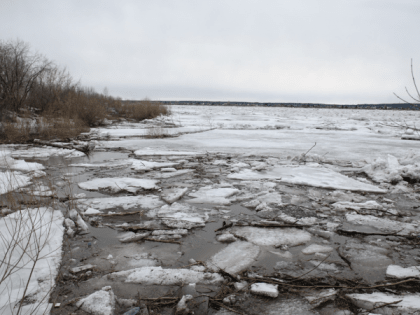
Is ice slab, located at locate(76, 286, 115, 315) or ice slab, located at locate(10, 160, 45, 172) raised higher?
ice slab, located at locate(10, 160, 45, 172)

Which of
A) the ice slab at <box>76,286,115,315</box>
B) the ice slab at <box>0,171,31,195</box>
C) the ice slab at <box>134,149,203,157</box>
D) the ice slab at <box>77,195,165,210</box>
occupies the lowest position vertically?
the ice slab at <box>76,286,115,315</box>

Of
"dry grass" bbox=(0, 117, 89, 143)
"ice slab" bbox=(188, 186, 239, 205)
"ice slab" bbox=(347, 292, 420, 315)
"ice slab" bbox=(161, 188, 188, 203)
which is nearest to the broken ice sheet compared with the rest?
"ice slab" bbox=(161, 188, 188, 203)

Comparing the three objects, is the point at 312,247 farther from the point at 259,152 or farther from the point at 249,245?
the point at 259,152

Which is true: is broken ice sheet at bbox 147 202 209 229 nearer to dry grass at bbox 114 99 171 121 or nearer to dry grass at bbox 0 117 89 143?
dry grass at bbox 0 117 89 143

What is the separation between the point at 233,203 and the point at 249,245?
0.93 meters

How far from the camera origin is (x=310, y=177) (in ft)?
12.9

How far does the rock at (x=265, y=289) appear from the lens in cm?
144

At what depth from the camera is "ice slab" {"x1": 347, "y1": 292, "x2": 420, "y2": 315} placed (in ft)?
4.26

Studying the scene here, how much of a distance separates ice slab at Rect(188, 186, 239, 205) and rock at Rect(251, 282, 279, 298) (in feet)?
4.67

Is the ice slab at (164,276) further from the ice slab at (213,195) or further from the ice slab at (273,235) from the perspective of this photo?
the ice slab at (213,195)

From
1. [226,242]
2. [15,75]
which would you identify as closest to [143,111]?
[15,75]

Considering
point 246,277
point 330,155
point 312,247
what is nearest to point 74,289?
point 246,277

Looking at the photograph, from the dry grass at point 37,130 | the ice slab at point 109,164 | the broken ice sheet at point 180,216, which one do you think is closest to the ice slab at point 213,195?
the broken ice sheet at point 180,216

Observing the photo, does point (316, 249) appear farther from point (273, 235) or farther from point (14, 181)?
point (14, 181)
